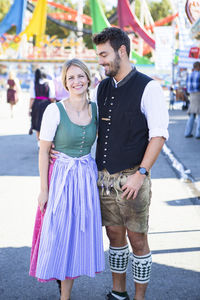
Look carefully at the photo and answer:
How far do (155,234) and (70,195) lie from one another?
6.10ft

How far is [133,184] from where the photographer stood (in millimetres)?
2662

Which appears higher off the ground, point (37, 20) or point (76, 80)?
point (37, 20)

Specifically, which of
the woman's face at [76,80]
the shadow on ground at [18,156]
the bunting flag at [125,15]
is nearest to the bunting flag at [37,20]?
the bunting flag at [125,15]

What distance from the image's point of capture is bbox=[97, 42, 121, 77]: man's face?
2.63m

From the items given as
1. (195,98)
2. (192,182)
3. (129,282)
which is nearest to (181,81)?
(195,98)

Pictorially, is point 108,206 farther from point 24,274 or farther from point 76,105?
point 24,274

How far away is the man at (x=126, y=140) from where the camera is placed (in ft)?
8.64

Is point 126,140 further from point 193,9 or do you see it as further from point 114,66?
point 193,9

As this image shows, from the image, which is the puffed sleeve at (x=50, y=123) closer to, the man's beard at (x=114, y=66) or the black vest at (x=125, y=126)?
the black vest at (x=125, y=126)

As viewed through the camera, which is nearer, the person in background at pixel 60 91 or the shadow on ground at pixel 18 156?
the shadow on ground at pixel 18 156

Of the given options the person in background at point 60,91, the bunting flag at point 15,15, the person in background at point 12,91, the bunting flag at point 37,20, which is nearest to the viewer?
the person in background at point 60,91

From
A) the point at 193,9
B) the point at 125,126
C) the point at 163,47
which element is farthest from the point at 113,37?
the point at 163,47

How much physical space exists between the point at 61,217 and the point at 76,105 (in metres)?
0.76

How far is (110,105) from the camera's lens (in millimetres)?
2748
